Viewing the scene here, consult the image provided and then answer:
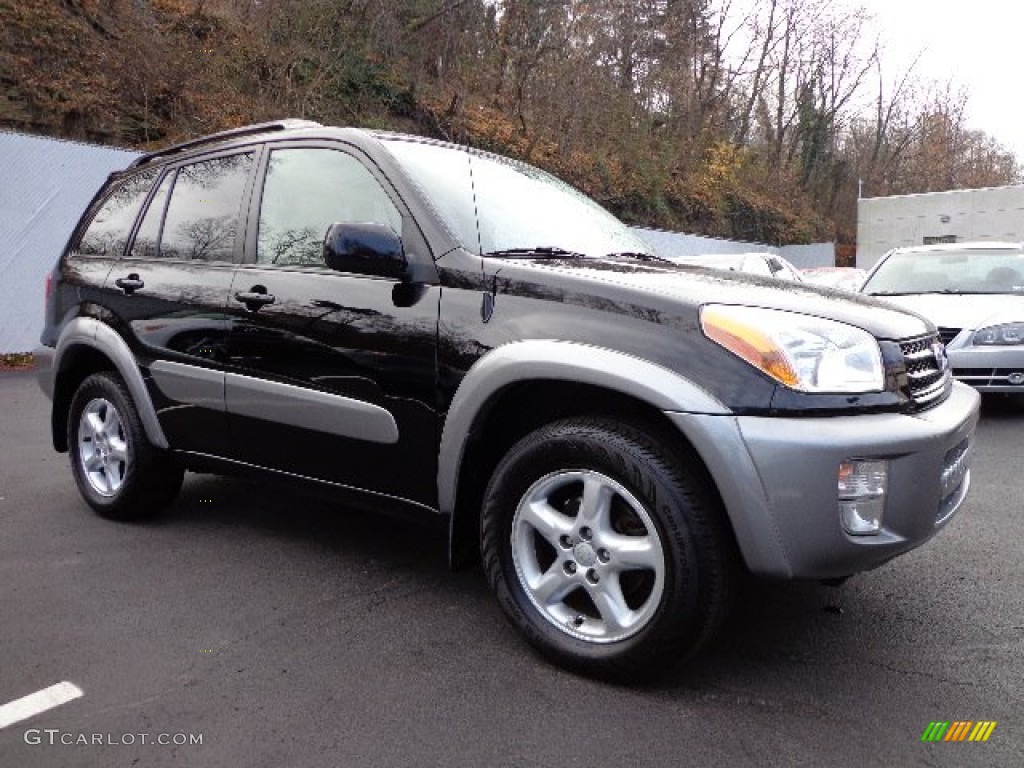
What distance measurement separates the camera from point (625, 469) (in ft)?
8.04

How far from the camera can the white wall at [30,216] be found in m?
9.59

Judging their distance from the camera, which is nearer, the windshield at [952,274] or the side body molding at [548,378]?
the side body molding at [548,378]

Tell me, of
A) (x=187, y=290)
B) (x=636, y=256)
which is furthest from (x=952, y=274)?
(x=187, y=290)

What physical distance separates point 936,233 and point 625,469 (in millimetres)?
36434

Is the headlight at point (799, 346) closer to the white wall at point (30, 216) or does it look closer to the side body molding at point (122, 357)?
the side body molding at point (122, 357)

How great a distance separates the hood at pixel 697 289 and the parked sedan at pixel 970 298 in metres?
3.62

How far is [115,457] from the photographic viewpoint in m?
4.14

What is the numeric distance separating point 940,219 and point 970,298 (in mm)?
30074


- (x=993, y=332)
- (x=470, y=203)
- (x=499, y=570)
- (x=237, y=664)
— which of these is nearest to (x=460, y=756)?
(x=499, y=570)

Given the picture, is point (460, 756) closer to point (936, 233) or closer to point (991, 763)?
point (991, 763)

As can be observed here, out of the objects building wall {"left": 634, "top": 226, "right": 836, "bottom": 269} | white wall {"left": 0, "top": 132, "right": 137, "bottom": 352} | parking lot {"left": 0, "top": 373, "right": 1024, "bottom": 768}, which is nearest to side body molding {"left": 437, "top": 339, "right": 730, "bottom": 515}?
parking lot {"left": 0, "top": 373, "right": 1024, "bottom": 768}

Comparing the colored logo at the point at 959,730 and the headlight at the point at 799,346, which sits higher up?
the headlight at the point at 799,346

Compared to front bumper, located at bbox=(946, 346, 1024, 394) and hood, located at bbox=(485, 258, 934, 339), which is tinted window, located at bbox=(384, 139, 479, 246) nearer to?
hood, located at bbox=(485, 258, 934, 339)

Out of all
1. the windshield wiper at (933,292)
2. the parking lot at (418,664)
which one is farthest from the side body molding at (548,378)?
the windshield wiper at (933,292)
